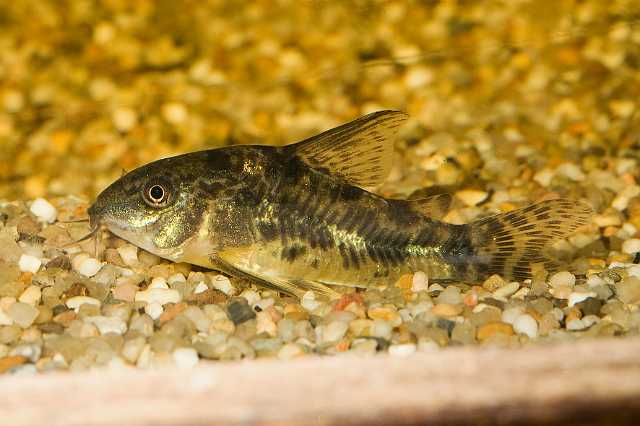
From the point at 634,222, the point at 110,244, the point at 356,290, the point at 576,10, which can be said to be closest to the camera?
the point at 356,290

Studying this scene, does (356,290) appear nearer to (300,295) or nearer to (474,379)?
(300,295)

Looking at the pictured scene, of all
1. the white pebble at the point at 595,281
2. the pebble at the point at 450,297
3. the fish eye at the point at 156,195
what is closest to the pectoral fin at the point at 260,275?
the fish eye at the point at 156,195

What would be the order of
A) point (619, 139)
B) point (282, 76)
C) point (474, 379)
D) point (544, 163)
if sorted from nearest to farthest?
1. point (474, 379)
2. point (544, 163)
3. point (619, 139)
4. point (282, 76)

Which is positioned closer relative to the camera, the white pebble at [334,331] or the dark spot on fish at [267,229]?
the white pebble at [334,331]

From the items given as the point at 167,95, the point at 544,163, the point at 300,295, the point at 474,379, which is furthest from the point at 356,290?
the point at 167,95

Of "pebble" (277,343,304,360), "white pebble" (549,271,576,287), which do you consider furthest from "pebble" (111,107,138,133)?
"white pebble" (549,271,576,287)

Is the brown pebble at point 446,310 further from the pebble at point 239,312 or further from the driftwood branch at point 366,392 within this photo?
the driftwood branch at point 366,392

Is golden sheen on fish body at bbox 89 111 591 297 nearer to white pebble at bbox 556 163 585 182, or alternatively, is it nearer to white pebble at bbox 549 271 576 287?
white pebble at bbox 549 271 576 287

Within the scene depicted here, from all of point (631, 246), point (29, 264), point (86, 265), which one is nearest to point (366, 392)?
point (86, 265)
